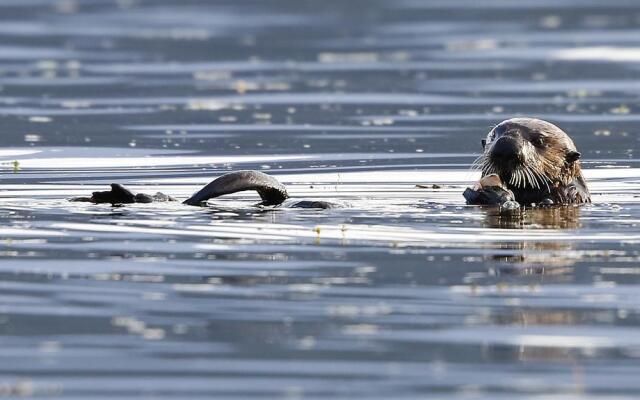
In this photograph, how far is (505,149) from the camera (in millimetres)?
9938

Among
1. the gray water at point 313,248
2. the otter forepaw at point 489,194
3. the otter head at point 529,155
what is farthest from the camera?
the otter head at point 529,155

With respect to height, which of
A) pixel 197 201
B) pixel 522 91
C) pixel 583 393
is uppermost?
pixel 522 91

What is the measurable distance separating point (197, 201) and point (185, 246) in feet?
5.05

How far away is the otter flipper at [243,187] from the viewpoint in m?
9.65

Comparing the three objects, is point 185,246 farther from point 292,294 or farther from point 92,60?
point 92,60

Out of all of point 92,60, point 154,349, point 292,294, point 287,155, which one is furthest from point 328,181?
point 92,60

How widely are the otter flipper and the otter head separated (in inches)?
50.2

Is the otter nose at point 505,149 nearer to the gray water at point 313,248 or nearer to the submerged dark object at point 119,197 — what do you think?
the gray water at point 313,248

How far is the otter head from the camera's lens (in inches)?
394

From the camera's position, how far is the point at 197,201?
9.88 meters

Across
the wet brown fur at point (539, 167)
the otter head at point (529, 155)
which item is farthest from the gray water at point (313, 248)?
the otter head at point (529, 155)

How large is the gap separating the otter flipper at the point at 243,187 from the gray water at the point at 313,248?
0.13m

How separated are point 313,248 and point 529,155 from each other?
7.74ft

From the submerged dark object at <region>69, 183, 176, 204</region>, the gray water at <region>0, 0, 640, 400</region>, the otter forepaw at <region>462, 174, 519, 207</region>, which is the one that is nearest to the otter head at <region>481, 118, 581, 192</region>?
the otter forepaw at <region>462, 174, 519, 207</region>
